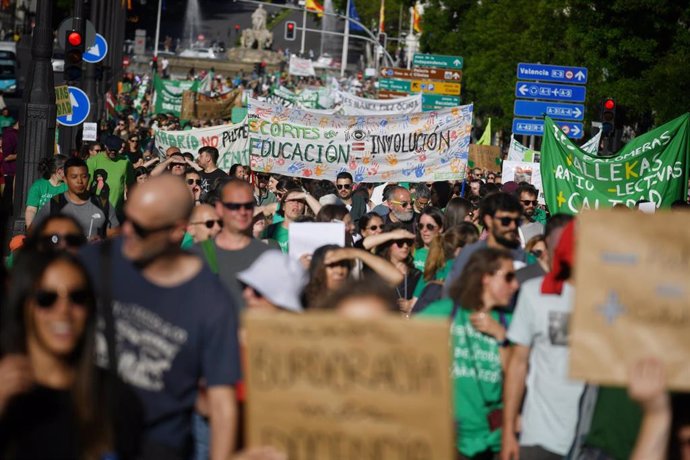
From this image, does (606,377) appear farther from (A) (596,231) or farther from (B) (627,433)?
(B) (627,433)

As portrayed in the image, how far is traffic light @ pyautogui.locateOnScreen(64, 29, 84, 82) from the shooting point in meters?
18.8

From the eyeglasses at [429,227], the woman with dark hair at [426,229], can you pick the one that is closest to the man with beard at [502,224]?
the woman with dark hair at [426,229]

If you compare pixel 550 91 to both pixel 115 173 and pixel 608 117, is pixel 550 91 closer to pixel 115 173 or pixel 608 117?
pixel 608 117

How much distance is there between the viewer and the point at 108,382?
455 centimetres

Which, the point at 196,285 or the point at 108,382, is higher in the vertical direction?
the point at 196,285

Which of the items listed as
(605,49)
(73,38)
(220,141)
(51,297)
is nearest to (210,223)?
(51,297)

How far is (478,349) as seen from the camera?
6.43 metres

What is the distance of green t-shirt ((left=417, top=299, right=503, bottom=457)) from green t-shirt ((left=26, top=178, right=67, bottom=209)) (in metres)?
6.66

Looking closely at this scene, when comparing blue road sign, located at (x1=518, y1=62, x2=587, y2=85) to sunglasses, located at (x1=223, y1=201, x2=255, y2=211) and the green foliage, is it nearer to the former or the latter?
the green foliage

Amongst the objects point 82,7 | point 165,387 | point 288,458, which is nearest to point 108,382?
point 165,387

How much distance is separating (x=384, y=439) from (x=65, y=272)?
1171 millimetres

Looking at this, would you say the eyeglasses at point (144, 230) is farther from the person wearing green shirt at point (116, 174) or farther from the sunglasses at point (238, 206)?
the person wearing green shirt at point (116, 174)

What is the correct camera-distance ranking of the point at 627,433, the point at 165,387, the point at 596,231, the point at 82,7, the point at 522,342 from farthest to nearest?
the point at 82,7
the point at 522,342
the point at 627,433
the point at 165,387
the point at 596,231

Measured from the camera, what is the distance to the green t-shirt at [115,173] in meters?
14.3
